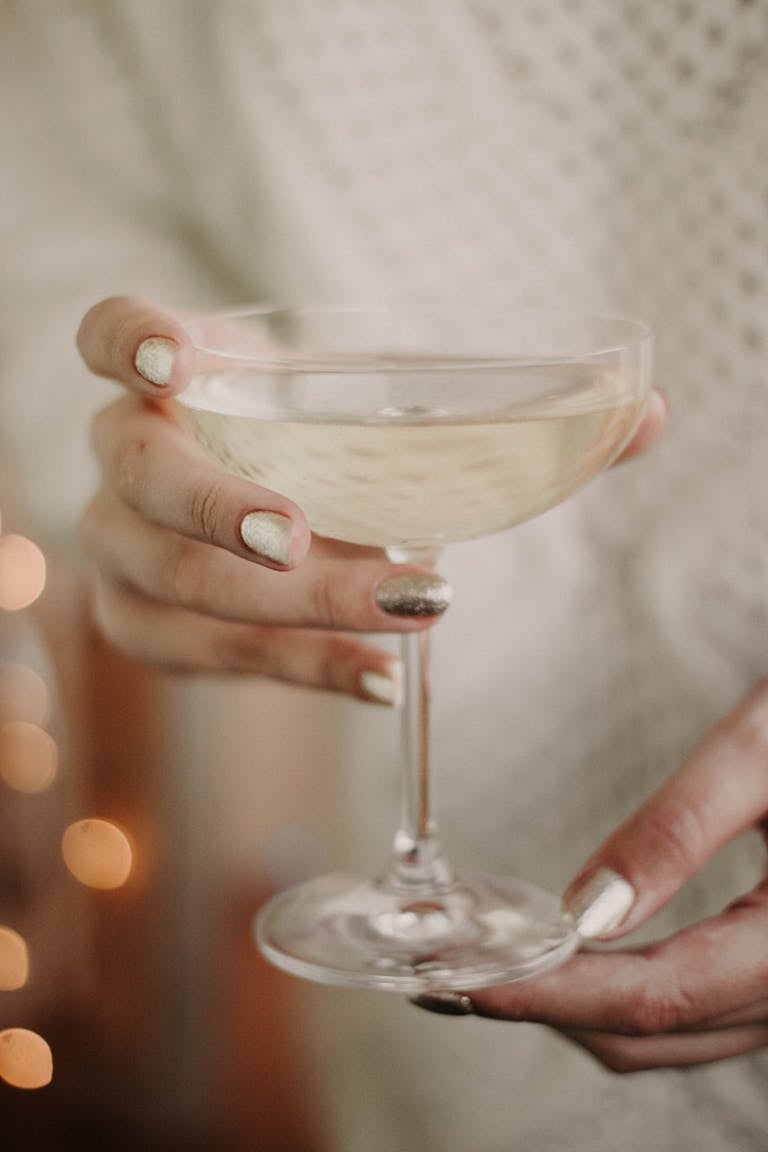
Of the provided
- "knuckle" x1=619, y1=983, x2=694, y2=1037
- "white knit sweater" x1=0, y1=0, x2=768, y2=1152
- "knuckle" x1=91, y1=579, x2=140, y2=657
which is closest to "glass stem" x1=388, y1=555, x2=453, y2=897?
"knuckle" x1=619, y1=983, x2=694, y2=1037

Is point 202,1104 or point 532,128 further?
point 202,1104

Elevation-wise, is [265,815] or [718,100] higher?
[718,100]

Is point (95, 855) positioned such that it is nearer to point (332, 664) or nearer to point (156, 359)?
point (332, 664)

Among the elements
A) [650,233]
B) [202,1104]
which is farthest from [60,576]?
[650,233]

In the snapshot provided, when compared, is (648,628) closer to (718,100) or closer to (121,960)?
(718,100)

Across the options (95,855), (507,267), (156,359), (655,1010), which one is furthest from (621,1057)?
(95,855)

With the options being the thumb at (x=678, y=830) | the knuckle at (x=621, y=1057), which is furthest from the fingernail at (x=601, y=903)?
the knuckle at (x=621, y=1057)
